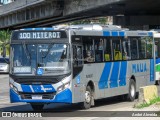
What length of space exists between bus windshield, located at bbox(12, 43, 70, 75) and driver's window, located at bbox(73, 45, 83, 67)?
35 cm

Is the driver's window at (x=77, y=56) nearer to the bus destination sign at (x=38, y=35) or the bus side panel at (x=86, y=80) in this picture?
the bus side panel at (x=86, y=80)

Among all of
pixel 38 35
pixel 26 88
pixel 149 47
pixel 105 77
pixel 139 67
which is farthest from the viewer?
pixel 149 47

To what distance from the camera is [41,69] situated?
1739cm

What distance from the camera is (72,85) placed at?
17547 mm

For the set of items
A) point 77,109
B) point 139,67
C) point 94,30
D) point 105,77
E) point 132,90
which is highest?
point 94,30

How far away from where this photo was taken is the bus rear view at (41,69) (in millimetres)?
17328

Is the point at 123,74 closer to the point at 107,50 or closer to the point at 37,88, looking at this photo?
the point at 107,50

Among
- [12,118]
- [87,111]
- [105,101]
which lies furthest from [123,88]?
[12,118]

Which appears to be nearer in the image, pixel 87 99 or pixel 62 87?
pixel 62 87

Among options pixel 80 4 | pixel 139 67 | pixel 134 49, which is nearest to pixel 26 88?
pixel 134 49

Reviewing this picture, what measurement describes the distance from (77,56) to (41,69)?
1.33m

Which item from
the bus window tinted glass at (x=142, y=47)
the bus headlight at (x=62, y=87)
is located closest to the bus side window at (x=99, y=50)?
the bus headlight at (x=62, y=87)

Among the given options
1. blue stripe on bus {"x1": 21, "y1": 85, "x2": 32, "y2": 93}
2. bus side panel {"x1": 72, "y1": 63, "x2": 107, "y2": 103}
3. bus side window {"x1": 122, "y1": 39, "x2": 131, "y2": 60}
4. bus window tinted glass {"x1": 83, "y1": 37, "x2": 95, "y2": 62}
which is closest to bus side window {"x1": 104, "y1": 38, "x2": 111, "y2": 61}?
bus side panel {"x1": 72, "y1": 63, "x2": 107, "y2": 103}

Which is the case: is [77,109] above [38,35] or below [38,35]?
below
